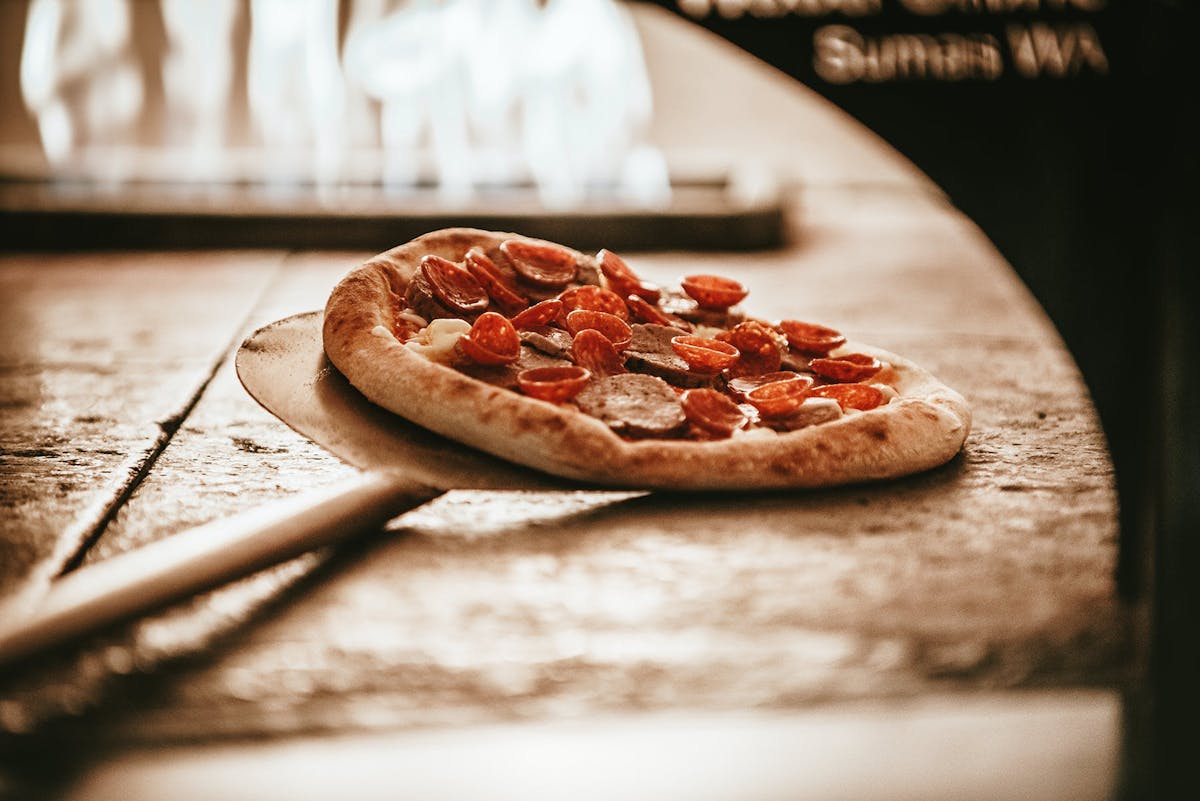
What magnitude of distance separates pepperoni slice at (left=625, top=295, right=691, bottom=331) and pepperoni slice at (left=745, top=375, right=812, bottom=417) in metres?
0.32

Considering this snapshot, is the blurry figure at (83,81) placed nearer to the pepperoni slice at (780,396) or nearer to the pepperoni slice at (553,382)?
the pepperoni slice at (553,382)

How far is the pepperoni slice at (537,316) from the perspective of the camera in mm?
2006

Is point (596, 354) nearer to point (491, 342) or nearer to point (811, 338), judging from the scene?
point (491, 342)

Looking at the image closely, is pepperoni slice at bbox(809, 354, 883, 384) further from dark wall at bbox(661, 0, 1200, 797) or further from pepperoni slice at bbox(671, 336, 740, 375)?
dark wall at bbox(661, 0, 1200, 797)

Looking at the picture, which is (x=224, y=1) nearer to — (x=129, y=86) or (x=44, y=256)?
(x=129, y=86)

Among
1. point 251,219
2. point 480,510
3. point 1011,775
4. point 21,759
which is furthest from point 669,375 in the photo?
point 251,219

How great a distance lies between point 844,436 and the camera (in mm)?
1664

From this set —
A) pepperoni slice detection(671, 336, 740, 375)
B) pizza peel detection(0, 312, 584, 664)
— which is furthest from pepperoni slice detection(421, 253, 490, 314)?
pepperoni slice detection(671, 336, 740, 375)

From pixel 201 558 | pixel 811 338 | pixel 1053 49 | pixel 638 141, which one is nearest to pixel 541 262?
pixel 811 338

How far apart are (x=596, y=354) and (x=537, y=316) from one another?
0.17 m

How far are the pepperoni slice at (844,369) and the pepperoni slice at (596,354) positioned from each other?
1.07 ft

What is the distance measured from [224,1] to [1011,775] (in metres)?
6.21

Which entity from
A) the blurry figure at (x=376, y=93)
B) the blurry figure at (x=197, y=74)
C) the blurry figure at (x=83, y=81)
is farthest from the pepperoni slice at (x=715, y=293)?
the blurry figure at (x=83, y=81)

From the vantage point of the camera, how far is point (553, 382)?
174 cm
